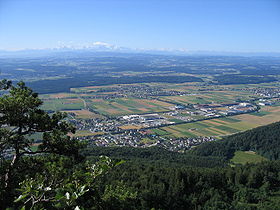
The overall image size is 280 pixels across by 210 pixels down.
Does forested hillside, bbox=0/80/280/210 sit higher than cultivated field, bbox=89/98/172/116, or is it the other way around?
forested hillside, bbox=0/80/280/210

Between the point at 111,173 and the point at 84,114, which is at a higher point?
the point at 111,173

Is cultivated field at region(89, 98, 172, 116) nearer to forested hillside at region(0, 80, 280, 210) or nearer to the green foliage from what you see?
forested hillside at region(0, 80, 280, 210)

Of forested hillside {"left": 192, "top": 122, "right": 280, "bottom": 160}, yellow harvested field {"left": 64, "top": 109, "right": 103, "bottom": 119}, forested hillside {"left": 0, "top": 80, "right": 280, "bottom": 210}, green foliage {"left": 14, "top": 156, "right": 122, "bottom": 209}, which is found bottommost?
yellow harvested field {"left": 64, "top": 109, "right": 103, "bottom": 119}

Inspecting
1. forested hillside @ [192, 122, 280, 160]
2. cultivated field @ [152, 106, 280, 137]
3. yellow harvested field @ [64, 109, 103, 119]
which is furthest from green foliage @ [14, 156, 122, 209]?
yellow harvested field @ [64, 109, 103, 119]

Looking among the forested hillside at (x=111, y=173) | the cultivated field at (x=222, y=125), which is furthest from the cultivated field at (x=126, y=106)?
the forested hillside at (x=111, y=173)

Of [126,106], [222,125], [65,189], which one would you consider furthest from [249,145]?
[65,189]

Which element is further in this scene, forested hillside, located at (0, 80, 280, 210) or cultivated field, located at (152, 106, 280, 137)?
cultivated field, located at (152, 106, 280, 137)

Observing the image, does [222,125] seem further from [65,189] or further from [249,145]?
[65,189]

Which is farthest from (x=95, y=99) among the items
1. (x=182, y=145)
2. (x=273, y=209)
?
(x=273, y=209)
